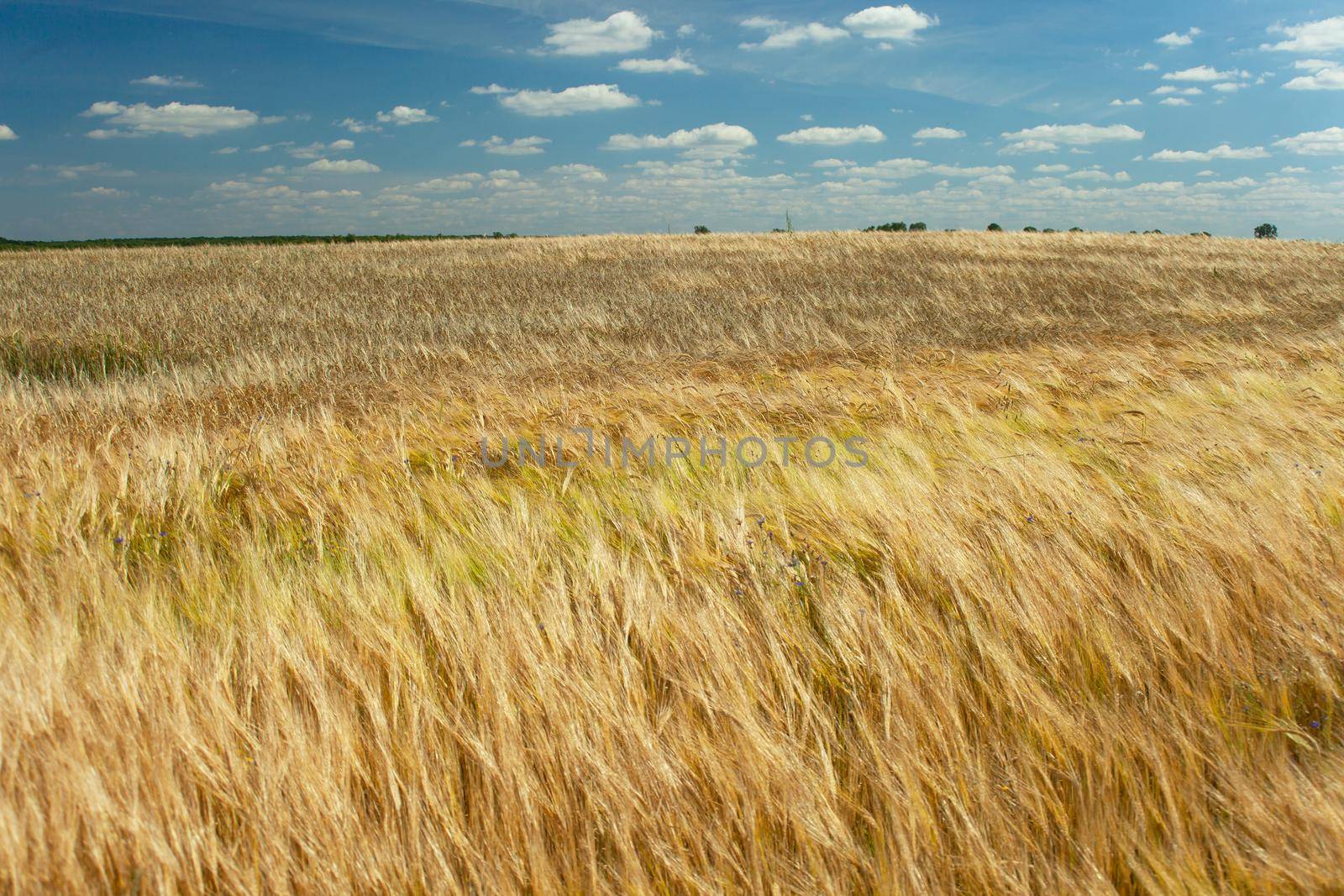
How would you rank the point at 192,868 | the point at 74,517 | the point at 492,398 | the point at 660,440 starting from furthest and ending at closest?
the point at 492,398 → the point at 660,440 → the point at 74,517 → the point at 192,868

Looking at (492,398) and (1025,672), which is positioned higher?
(492,398)

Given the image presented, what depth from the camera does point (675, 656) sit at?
1958 millimetres

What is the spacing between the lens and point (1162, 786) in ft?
4.88

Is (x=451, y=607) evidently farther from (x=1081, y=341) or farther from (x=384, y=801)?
(x=1081, y=341)

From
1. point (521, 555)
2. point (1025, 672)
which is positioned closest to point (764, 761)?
point (1025, 672)

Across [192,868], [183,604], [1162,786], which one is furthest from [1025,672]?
[183,604]

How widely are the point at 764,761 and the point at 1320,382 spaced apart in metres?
6.10

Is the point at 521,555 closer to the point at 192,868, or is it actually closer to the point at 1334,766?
the point at 192,868

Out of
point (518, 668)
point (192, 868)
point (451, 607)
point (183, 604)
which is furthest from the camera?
point (183, 604)

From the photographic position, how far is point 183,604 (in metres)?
2.22

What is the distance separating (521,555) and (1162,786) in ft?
5.96

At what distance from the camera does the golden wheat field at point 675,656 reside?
1.39m

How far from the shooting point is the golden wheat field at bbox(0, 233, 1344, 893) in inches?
54.6

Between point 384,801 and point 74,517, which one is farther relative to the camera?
point 74,517
